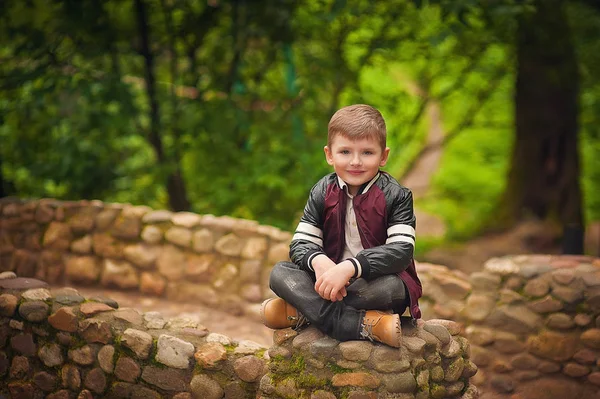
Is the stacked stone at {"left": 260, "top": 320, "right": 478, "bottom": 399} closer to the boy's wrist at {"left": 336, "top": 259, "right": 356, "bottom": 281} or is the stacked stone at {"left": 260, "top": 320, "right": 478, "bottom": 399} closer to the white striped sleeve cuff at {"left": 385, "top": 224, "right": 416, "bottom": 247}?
the boy's wrist at {"left": 336, "top": 259, "right": 356, "bottom": 281}

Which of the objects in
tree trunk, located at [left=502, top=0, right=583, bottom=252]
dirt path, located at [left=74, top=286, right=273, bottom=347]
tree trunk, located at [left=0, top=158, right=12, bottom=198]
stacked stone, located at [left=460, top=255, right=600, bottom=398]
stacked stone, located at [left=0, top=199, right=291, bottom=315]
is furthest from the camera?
tree trunk, located at [left=502, top=0, right=583, bottom=252]

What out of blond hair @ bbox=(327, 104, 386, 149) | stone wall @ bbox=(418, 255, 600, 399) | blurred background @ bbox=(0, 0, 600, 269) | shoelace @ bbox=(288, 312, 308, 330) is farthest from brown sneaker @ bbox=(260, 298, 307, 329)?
blurred background @ bbox=(0, 0, 600, 269)

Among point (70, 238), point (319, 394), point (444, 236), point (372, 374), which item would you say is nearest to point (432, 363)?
point (372, 374)

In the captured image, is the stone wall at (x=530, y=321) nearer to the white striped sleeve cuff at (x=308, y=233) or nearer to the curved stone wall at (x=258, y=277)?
the curved stone wall at (x=258, y=277)

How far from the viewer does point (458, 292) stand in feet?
16.0

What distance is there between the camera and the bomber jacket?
2998 millimetres

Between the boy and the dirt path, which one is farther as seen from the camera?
the dirt path

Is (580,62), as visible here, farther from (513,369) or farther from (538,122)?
(513,369)

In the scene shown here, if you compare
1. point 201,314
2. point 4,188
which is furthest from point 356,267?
point 4,188

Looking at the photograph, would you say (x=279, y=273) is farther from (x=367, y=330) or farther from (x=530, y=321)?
(x=530, y=321)

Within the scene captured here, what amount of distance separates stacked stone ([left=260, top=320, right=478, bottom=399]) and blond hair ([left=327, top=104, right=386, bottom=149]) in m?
0.87

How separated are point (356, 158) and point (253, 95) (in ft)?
12.6

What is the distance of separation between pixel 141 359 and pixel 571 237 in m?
3.36

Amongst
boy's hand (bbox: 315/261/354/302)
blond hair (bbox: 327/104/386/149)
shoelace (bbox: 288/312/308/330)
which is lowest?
shoelace (bbox: 288/312/308/330)
